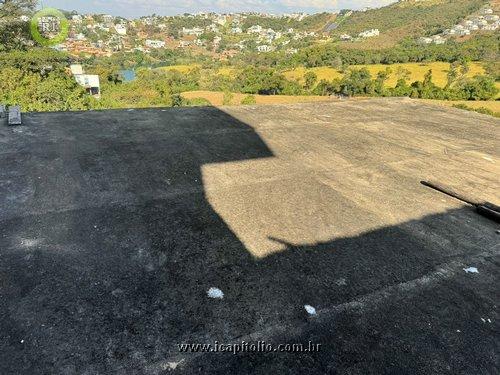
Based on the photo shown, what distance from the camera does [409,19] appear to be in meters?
108

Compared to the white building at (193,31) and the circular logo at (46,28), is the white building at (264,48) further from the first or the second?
the circular logo at (46,28)

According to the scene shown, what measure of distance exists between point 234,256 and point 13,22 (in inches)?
1386

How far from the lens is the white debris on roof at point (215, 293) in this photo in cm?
212

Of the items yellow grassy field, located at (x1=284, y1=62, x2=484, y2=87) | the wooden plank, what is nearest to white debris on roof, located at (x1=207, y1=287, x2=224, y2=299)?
the wooden plank

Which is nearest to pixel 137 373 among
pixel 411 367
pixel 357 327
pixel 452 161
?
pixel 357 327

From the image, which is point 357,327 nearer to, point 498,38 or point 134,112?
point 134,112

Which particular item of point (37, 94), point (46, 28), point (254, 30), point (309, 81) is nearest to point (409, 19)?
point (254, 30)

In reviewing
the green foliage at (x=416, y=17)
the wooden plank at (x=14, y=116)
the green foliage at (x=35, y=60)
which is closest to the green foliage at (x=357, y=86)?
the green foliage at (x=35, y=60)

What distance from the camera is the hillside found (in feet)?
294

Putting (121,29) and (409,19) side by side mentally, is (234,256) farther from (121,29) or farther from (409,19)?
(121,29)

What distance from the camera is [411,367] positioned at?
5.79ft

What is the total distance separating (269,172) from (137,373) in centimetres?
277

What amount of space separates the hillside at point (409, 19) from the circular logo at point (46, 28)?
6337cm

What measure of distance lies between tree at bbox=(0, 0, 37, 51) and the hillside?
215ft
